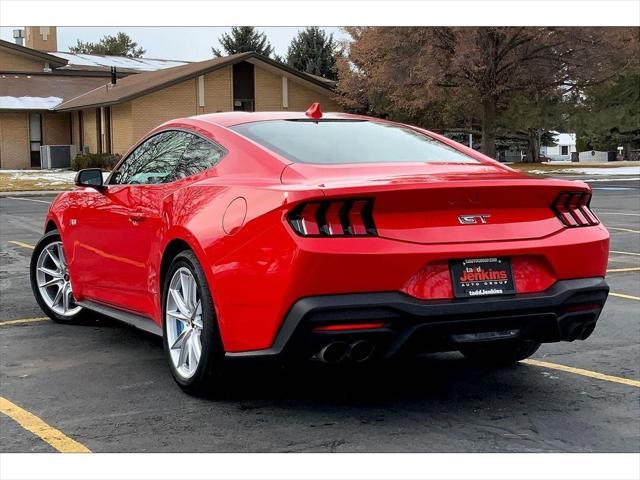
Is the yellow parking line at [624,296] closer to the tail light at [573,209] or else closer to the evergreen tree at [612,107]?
the tail light at [573,209]

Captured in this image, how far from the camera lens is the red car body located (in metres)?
4.12

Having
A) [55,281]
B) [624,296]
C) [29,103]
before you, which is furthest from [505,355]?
[29,103]

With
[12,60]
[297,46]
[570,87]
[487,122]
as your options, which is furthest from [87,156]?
[297,46]

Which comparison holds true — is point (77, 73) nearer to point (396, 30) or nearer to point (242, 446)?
point (396, 30)

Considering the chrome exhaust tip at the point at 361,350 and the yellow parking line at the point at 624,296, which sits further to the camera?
the yellow parking line at the point at 624,296

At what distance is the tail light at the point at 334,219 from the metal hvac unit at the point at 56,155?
42.4 metres

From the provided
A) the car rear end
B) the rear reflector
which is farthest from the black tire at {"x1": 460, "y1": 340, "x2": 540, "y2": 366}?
the rear reflector

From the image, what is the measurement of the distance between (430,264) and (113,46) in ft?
321

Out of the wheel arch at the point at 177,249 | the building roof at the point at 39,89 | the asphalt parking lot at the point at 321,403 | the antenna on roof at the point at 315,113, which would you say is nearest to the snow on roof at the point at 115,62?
the building roof at the point at 39,89

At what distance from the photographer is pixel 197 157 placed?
537 cm

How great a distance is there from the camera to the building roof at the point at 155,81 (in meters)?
40.1

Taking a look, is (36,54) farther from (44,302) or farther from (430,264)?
(430,264)

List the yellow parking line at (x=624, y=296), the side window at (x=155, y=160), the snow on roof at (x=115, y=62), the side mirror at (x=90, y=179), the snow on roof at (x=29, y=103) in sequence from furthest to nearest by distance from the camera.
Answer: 1. the snow on roof at (x=115, y=62)
2. the snow on roof at (x=29, y=103)
3. the yellow parking line at (x=624, y=296)
4. the side mirror at (x=90, y=179)
5. the side window at (x=155, y=160)

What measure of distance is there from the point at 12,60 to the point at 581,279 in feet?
162
